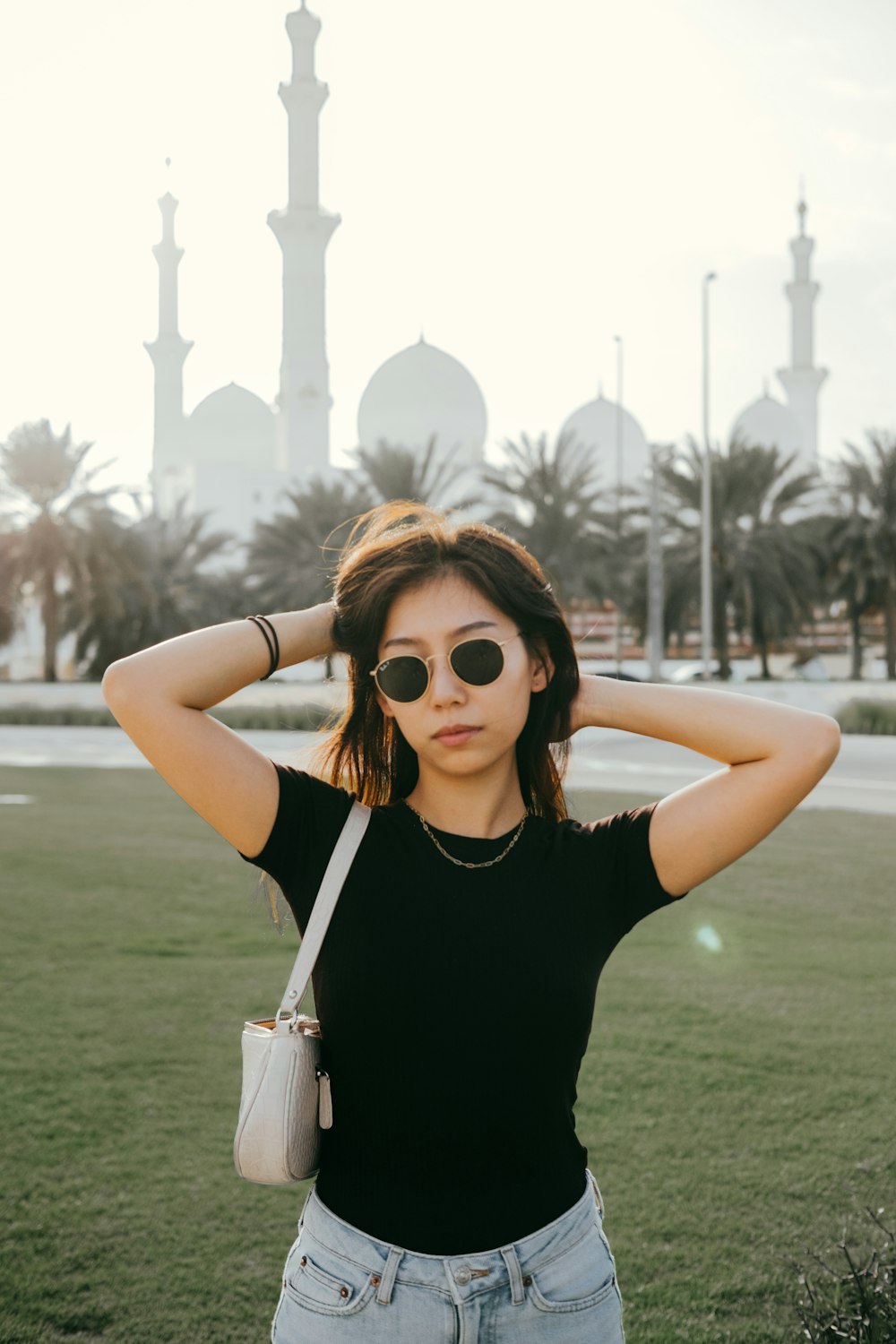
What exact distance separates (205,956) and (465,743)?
5.07 meters

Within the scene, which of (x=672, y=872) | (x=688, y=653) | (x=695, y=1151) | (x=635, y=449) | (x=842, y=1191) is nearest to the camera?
(x=672, y=872)

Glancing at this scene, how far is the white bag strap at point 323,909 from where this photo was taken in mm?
1671

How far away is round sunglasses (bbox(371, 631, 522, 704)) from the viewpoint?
180 cm

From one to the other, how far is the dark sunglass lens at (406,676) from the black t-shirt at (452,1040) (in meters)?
0.19

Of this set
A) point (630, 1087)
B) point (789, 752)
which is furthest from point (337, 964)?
point (630, 1087)

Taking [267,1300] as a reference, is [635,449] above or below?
above

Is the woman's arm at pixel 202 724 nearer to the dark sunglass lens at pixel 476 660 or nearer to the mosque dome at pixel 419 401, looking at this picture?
the dark sunglass lens at pixel 476 660

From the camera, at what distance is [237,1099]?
4633 millimetres

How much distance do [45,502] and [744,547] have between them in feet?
56.5

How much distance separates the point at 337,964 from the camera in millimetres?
1724

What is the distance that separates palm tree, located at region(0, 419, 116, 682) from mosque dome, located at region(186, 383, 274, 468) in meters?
36.6

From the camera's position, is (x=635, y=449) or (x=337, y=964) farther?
(x=635, y=449)

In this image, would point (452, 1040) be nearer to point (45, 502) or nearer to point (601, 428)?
point (45, 502)

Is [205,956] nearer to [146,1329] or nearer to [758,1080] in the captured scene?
[758,1080]
